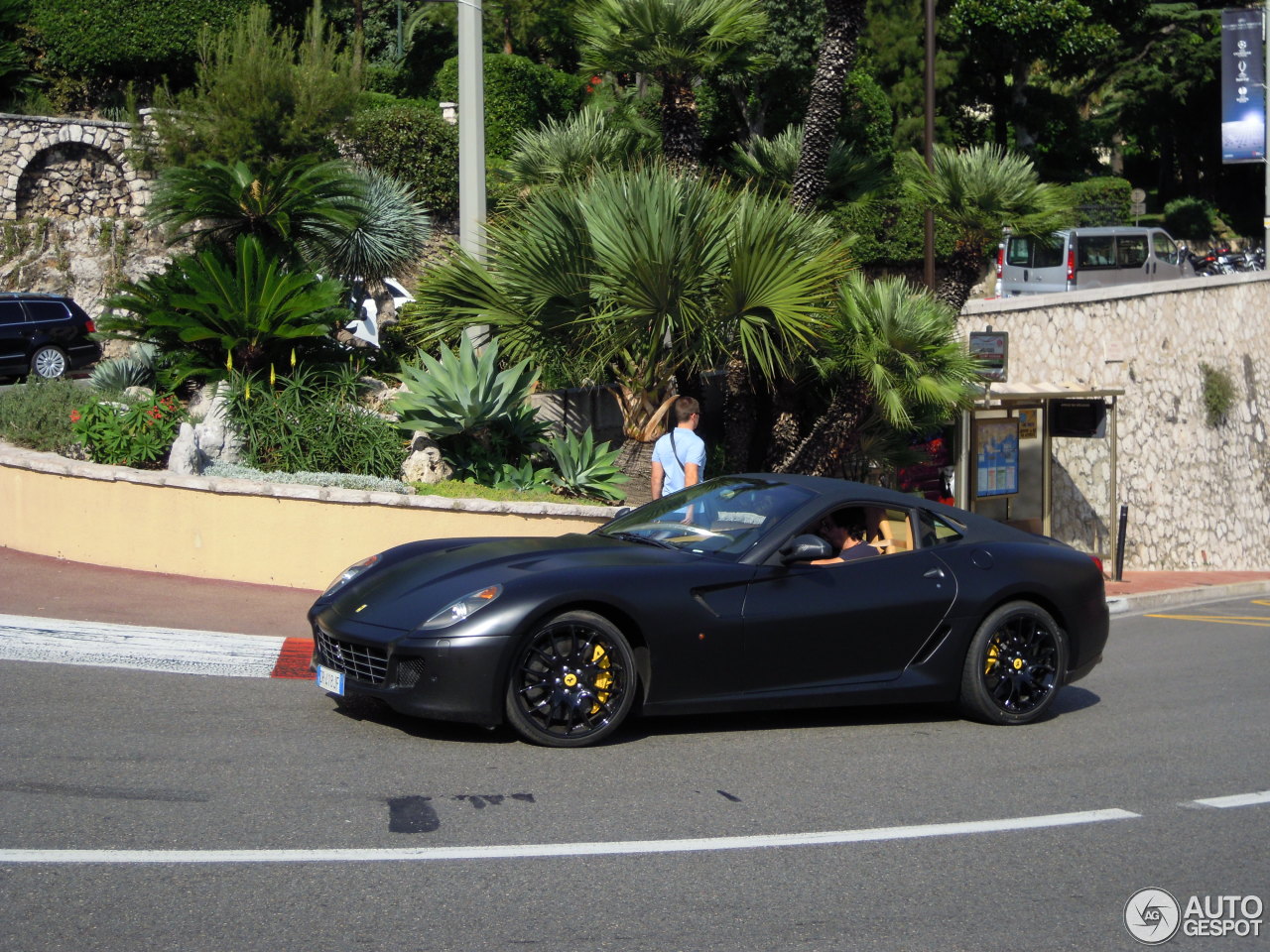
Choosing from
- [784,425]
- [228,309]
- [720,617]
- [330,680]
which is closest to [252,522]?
[228,309]

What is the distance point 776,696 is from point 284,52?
21.8 meters

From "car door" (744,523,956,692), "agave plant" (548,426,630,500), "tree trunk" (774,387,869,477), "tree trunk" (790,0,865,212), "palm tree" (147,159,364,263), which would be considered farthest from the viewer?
"tree trunk" (790,0,865,212)

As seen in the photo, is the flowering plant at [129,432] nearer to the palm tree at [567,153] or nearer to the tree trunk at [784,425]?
the palm tree at [567,153]

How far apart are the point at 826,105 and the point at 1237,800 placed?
31.4 feet

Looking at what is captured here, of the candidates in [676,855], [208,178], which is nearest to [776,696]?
[676,855]

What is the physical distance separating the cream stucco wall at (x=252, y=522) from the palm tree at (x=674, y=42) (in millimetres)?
5039

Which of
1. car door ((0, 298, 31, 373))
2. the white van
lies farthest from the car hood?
the white van

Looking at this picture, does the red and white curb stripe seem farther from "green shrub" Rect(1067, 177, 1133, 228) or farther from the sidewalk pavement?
"green shrub" Rect(1067, 177, 1133, 228)

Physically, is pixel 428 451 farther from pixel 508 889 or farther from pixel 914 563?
pixel 508 889

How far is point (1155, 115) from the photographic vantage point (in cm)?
4447

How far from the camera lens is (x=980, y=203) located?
15.4 meters

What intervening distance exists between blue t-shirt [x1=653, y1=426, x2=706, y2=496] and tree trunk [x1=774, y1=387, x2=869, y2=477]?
3.40 metres

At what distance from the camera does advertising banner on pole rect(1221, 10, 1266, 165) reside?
88.5 ft

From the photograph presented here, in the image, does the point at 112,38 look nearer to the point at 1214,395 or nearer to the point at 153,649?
the point at 1214,395
